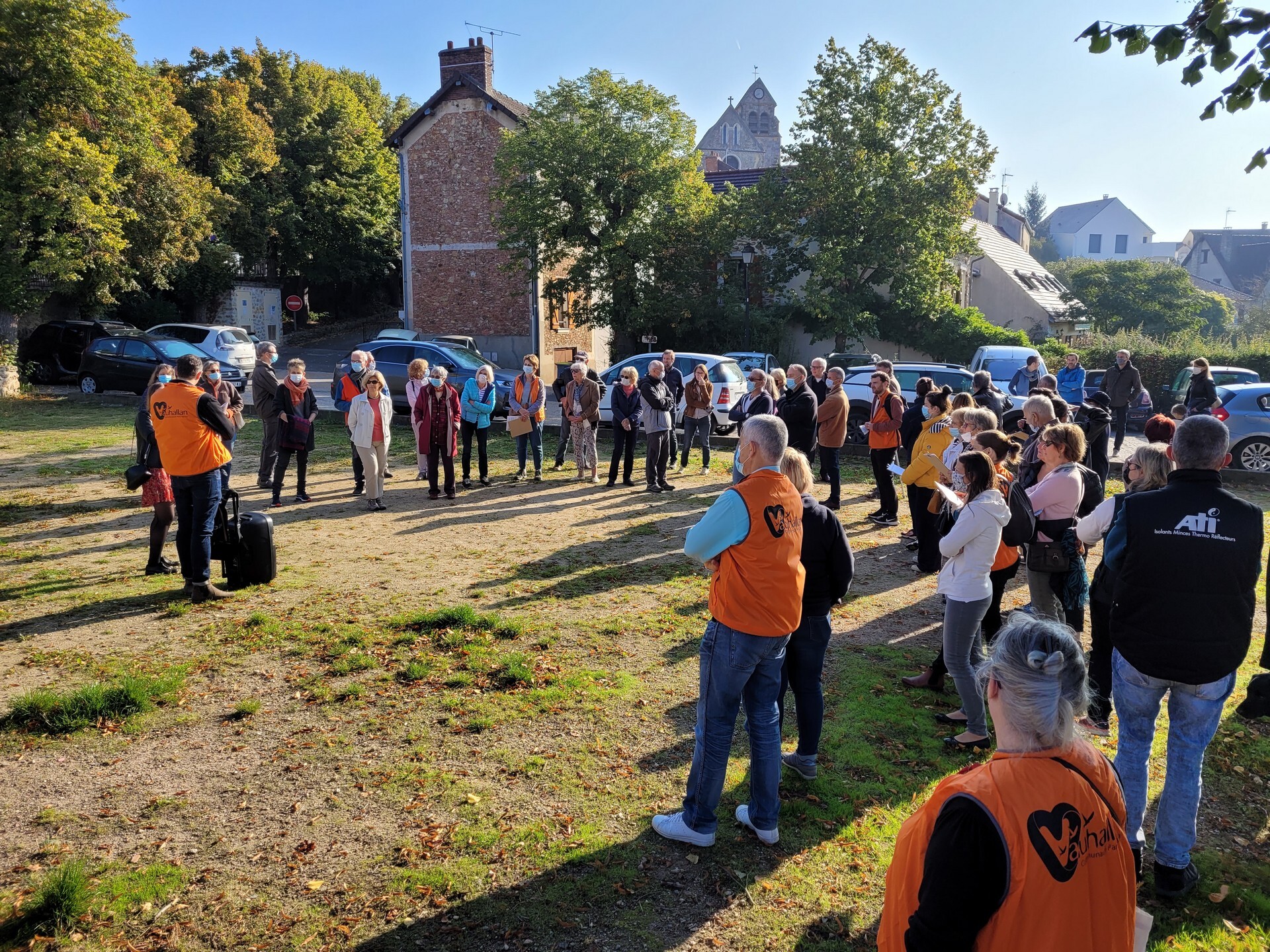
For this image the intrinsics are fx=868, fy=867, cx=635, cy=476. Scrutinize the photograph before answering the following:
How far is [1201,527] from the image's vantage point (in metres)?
3.78

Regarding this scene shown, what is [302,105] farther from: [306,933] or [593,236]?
[306,933]

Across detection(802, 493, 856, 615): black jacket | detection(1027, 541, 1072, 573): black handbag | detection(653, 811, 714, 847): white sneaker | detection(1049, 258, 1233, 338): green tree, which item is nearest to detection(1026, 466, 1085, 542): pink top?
detection(1027, 541, 1072, 573): black handbag

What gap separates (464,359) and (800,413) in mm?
9668

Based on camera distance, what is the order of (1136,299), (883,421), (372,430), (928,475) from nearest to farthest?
(928,475), (883,421), (372,430), (1136,299)

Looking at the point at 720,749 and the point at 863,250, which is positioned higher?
the point at 863,250

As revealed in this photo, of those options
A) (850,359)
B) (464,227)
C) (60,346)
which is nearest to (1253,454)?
(850,359)

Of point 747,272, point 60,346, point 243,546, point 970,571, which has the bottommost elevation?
point 243,546

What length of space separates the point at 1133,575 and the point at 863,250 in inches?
1057

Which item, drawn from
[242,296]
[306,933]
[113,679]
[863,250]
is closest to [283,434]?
[113,679]

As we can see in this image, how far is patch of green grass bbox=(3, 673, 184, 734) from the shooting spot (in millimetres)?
5430

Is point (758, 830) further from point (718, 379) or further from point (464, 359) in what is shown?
point (464, 359)

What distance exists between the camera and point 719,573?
4156mm

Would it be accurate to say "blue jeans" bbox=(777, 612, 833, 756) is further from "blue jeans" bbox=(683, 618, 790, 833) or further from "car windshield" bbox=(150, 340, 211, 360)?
"car windshield" bbox=(150, 340, 211, 360)

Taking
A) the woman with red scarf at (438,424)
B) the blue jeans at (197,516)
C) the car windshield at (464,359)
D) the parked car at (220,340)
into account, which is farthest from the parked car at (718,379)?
the parked car at (220,340)
